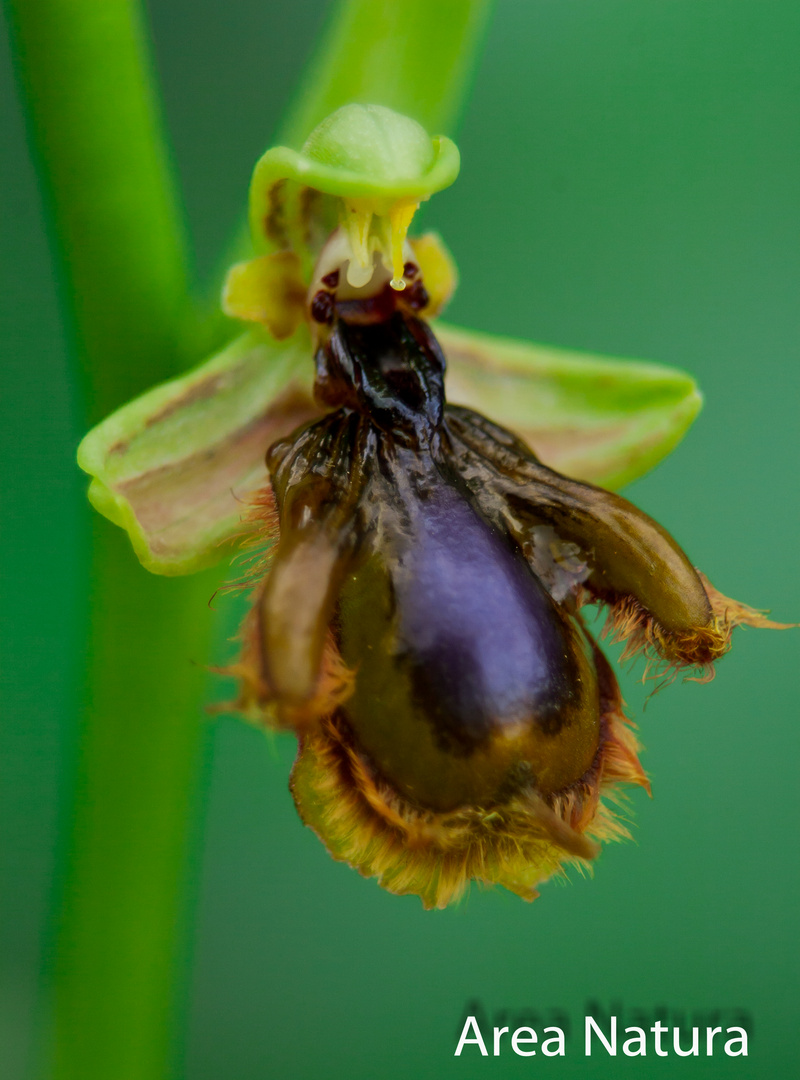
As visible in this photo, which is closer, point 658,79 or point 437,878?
point 437,878

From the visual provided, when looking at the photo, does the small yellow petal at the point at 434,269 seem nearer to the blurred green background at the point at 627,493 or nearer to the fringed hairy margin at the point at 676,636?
the fringed hairy margin at the point at 676,636

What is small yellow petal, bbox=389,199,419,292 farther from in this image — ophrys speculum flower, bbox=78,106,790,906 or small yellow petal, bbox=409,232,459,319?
small yellow petal, bbox=409,232,459,319

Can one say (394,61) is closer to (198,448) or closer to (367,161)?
(367,161)

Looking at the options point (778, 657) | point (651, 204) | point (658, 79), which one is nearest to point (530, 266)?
point (651, 204)

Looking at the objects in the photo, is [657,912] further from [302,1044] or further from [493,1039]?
[302,1044]

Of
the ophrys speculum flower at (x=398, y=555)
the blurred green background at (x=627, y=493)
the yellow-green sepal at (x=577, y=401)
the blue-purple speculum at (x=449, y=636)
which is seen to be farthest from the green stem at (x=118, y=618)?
the blurred green background at (x=627, y=493)

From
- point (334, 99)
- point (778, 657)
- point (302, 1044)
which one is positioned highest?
point (334, 99)

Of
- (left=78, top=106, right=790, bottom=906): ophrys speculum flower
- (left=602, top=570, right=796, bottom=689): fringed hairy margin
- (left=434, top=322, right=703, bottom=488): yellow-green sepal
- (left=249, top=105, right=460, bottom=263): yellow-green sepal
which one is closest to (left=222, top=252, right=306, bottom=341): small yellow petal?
(left=78, top=106, right=790, bottom=906): ophrys speculum flower
